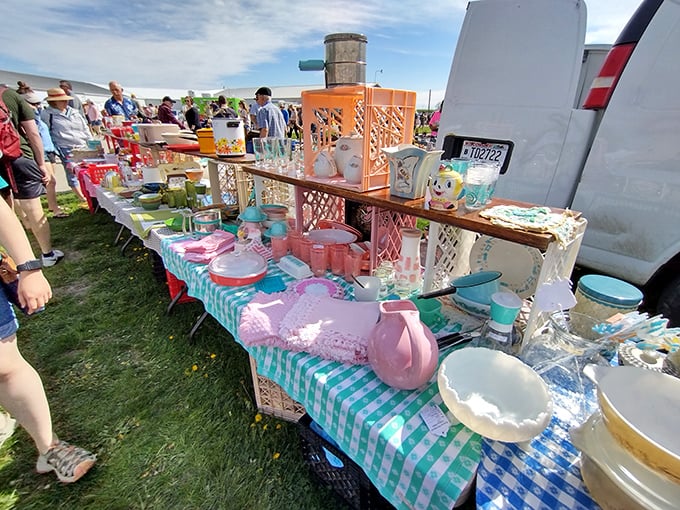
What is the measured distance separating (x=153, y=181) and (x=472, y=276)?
3.28 m

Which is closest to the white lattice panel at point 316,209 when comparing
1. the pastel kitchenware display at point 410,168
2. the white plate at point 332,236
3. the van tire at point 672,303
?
the white plate at point 332,236

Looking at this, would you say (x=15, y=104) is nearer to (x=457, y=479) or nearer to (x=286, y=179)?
(x=286, y=179)

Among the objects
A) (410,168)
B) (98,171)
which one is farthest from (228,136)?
(98,171)

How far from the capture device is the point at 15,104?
9.62 feet

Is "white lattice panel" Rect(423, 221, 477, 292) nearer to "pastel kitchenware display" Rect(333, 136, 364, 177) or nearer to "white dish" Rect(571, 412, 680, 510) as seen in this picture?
"pastel kitchenware display" Rect(333, 136, 364, 177)

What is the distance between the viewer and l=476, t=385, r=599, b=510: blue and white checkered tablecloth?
71 centimetres

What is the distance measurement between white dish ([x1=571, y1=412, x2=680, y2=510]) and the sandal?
1.96 metres

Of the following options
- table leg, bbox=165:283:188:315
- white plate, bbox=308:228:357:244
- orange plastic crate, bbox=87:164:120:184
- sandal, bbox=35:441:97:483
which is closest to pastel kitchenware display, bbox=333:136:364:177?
white plate, bbox=308:228:357:244

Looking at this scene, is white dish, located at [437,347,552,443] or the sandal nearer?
white dish, located at [437,347,552,443]

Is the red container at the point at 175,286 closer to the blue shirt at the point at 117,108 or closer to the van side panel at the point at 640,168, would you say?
the van side panel at the point at 640,168

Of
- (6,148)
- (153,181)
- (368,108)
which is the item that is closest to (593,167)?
(368,108)

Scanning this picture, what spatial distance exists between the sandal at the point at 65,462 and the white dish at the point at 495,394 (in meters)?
1.70

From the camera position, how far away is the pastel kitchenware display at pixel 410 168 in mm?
1216

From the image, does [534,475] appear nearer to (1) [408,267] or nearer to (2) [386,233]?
(1) [408,267]
